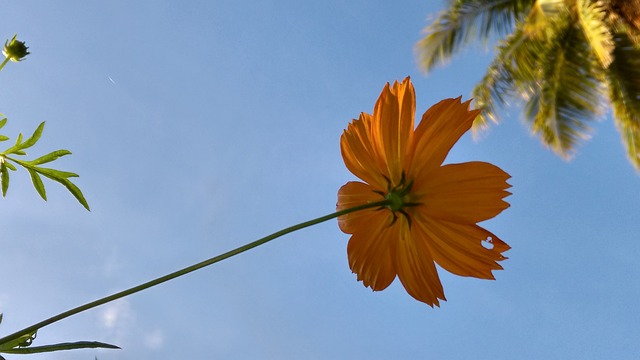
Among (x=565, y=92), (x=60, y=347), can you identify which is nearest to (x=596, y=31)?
(x=565, y=92)

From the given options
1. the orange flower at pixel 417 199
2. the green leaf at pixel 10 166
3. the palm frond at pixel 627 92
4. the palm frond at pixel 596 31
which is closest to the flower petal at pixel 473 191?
the orange flower at pixel 417 199

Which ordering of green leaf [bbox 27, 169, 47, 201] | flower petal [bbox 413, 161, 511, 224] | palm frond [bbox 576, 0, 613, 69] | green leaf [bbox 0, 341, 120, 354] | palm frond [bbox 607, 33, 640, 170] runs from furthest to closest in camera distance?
palm frond [bbox 607, 33, 640, 170]
palm frond [bbox 576, 0, 613, 69]
green leaf [bbox 27, 169, 47, 201]
flower petal [bbox 413, 161, 511, 224]
green leaf [bbox 0, 341, 120, 354]

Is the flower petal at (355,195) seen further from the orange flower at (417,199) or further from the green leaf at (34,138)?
the green leaf at (34,138)

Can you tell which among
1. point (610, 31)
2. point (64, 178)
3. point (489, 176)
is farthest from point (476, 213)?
point (610, 31)

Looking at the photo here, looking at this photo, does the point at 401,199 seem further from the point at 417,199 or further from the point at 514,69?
the point at 514,69

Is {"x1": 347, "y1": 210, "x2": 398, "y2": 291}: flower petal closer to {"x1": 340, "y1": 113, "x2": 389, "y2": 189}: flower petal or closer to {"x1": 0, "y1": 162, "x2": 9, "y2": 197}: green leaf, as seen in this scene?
{"x1": 340, "y1": 113, "x2": 389, "y2": 189}: flower petal

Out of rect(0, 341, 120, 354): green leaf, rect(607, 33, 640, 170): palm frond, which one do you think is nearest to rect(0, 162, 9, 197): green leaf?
rect(0, 341, 120, 354): green leaf

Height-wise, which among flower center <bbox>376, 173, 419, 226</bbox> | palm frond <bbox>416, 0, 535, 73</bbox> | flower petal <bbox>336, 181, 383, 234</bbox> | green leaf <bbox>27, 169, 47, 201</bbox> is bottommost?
flower center <bbox>376, 173, 419, 226</bbox>
